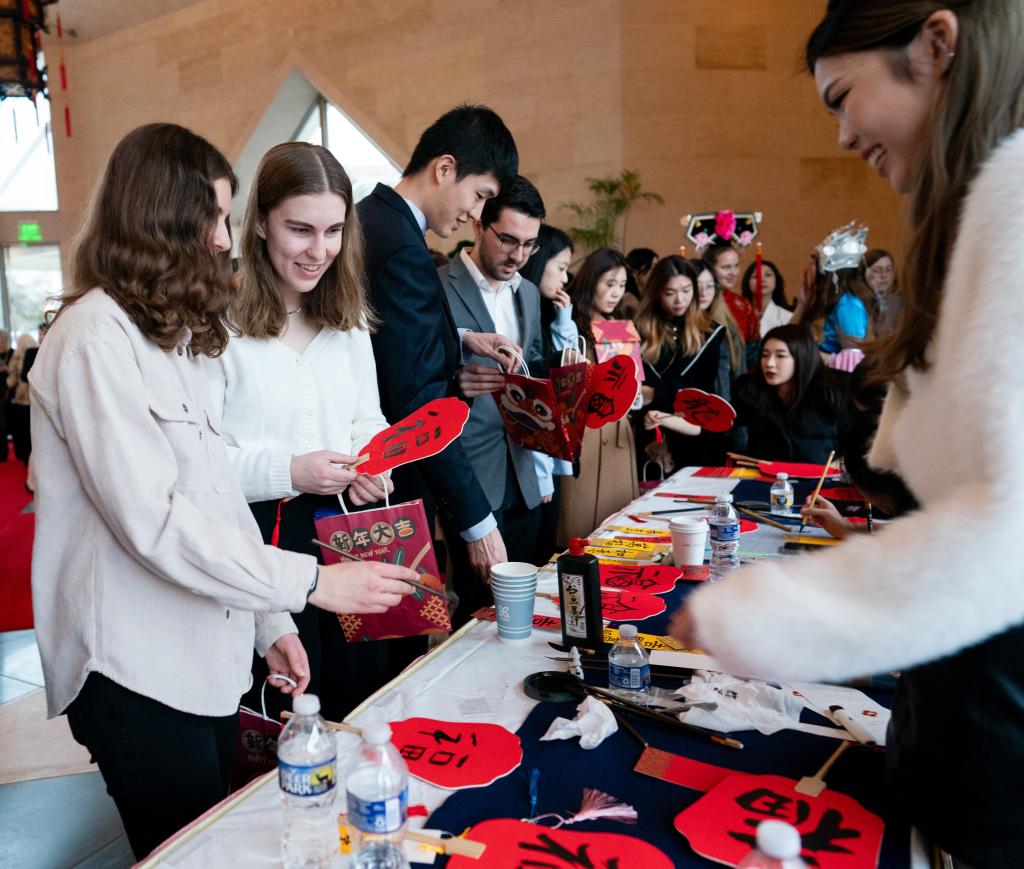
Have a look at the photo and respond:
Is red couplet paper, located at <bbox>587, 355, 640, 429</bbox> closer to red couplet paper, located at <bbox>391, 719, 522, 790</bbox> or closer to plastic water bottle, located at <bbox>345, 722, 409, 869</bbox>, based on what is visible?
red couplet paper, located at <bbox>391, 719, 522, 790</bbox>

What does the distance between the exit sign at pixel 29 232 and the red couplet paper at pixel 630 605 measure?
13.9 metres

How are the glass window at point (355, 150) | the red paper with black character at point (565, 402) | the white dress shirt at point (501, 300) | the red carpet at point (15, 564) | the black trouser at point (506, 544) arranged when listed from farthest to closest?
the glass window at point (355, 150) < the red carpet at point (15, 564) < the white dress shirt at point (501, 300) < the black trouser at point (506, 544) < the red paper with black character at point (565, 402)

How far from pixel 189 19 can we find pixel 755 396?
10.8m

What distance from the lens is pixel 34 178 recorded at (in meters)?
12.8

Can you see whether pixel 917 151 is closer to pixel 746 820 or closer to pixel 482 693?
pixel 746 820

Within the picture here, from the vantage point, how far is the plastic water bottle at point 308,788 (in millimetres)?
834

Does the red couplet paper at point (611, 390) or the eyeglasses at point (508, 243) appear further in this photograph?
the eyeglasses at point (508, 243)

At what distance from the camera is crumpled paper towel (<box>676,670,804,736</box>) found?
112 centimetres

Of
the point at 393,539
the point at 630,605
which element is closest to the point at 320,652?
the point at 393,539

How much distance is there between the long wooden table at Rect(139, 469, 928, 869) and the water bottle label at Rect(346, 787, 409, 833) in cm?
12

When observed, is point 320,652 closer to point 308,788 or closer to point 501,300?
point 308,788

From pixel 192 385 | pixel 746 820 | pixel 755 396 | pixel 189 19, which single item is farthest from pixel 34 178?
pixel 746 820

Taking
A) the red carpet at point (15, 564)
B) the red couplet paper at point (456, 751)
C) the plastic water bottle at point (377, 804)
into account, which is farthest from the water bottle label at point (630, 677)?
the red carpet at point (15, 564)

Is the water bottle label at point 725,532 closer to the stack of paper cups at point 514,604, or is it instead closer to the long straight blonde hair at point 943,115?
the stack of paper cups at point 514,604
